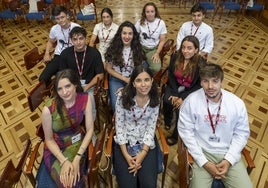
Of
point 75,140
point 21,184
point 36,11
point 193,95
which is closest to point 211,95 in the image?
point 193,95

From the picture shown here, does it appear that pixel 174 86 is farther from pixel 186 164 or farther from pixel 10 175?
pixel 10 175

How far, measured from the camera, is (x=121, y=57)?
3084mm

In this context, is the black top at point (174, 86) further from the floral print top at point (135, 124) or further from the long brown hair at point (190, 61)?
the floral print top at point (135, 124)

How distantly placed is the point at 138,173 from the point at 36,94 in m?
1.34

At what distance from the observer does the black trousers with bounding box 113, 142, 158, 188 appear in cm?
199

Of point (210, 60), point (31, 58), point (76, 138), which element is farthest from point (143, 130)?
point (210, 60)

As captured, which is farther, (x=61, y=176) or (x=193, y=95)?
(x=193, y=95)

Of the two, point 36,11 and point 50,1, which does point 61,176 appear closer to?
point 36,11

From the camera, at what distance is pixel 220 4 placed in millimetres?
7254

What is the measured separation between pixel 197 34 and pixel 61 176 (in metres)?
2.80

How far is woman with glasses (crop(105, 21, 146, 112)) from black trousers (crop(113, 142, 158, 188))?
1129mm

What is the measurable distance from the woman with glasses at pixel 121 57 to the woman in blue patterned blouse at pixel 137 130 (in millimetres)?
868

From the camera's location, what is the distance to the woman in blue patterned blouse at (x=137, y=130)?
2.04 m

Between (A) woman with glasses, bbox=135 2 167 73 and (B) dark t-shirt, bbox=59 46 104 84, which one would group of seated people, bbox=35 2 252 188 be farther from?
(A) woman with glasses, bbox=135 2 167 73
